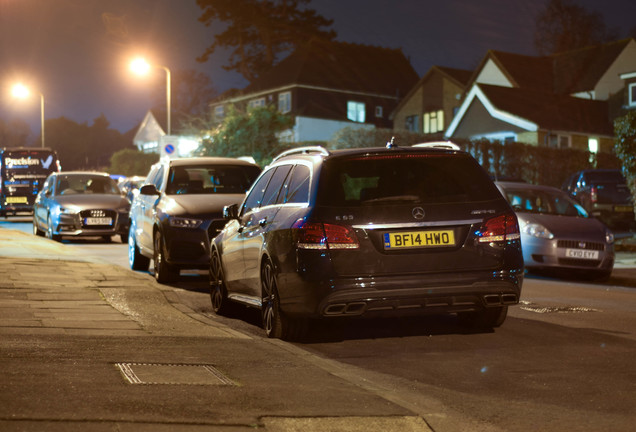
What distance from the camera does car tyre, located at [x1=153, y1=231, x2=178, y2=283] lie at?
1449cm

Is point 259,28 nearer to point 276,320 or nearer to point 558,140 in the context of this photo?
point 558,140

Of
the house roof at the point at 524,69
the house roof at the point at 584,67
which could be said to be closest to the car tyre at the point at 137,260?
the house roof at the point at 524,69

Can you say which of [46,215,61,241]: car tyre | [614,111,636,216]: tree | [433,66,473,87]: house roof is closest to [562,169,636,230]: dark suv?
[614,111,636,216]: tree

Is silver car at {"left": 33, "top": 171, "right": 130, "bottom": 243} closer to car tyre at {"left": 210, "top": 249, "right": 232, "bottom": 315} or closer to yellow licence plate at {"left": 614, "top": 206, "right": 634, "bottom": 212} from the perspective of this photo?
car tyre at {"left": 210, "top": 249, "right": 232, "bottom": 315}

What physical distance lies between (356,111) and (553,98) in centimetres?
2348

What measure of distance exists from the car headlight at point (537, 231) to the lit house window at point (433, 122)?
2082 inches

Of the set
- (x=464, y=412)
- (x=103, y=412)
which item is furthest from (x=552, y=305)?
(x=103, y=412)

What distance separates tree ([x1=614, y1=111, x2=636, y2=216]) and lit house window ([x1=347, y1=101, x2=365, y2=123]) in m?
54.2

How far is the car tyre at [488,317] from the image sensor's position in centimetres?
967

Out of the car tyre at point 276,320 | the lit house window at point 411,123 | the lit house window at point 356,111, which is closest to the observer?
the car tyre at point 276,320

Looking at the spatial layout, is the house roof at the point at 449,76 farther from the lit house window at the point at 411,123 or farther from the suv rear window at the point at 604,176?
the suv rear window at the point at 604,176

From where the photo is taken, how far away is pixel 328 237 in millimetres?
8594

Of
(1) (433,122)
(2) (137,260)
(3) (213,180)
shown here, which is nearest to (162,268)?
(3) (213,180)

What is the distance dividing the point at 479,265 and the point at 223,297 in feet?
11.5
